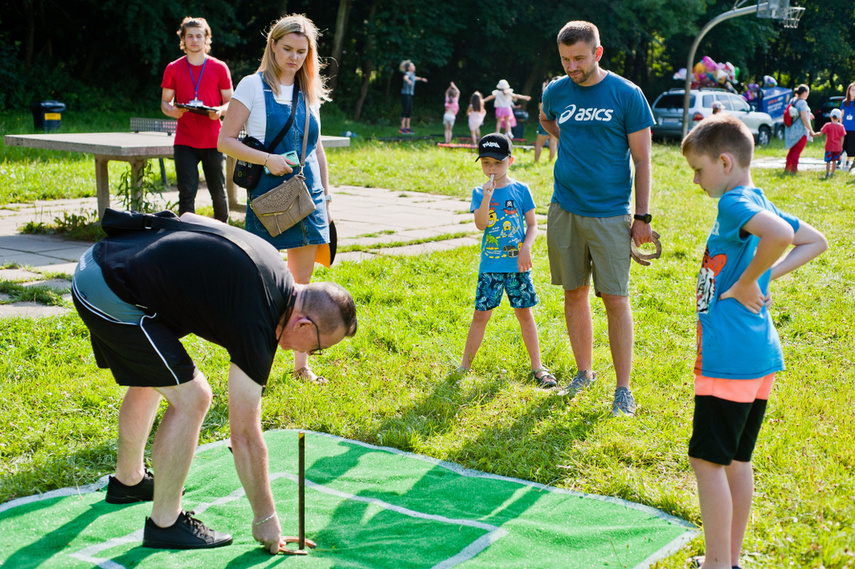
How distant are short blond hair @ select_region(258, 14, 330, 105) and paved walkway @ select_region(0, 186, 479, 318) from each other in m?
2.60

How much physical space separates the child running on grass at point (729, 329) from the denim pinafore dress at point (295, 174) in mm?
2411

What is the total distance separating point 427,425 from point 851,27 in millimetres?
47991

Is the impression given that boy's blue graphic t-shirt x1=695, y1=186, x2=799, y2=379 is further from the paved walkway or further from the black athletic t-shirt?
the paved walkway

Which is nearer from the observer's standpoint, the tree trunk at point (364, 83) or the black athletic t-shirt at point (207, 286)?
the black athletic t-shirt at point (207, 286)

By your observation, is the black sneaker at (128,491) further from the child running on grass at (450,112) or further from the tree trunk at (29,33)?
the tree trunk at (29,33)

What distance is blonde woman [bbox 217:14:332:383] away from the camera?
4.48 m

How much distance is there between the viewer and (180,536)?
3.11m

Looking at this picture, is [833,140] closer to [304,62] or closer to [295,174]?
[304,62]

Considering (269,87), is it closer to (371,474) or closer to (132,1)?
(371,474)

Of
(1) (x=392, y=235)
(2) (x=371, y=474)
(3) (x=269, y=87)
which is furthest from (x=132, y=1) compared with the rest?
(2) (x=371, y=474)

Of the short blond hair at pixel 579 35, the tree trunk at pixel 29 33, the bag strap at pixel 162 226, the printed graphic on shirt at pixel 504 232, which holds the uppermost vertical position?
the tree trunk at pixel 29 33

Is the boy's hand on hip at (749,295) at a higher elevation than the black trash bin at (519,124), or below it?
below

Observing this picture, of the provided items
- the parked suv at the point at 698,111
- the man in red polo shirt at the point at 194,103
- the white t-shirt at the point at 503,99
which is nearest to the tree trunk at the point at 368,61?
the white t-shirt at the point at 503,99

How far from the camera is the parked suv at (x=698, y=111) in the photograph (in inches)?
1008
